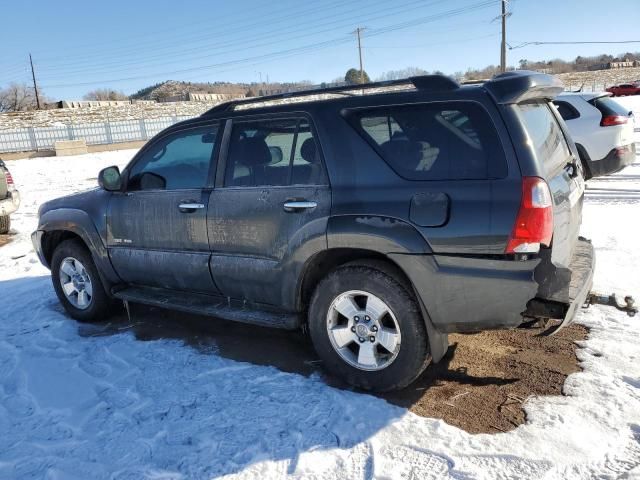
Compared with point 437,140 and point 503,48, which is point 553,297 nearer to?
point 437,140

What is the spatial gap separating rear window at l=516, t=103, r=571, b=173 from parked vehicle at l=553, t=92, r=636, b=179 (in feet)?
18.4

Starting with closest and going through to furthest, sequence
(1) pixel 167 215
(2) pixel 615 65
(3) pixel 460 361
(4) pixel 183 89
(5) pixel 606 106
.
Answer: (3) pixel 460 361 < (1) pixel 167 215 < (5) pixel 606 106 < (2) pixel 615 65 < (4) pixel 183 89

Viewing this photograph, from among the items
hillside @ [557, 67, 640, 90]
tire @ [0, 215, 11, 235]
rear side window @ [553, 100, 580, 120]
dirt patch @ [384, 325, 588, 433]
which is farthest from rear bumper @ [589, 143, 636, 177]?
hillside @ [557, 67, 640, 90]

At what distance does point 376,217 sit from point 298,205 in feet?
1.89

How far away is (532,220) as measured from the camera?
2836 millimetres

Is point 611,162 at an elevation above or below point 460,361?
above

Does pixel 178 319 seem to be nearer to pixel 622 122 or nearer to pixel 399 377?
pixel 399 377

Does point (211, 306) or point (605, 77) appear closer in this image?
point (211, 306)

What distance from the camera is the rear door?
298 cm

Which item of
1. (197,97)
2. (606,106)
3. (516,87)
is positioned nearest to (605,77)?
(197,97)

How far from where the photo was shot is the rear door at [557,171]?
117 inches

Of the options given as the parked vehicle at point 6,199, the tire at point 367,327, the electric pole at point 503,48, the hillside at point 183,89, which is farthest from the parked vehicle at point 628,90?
the hillside at point 183,89

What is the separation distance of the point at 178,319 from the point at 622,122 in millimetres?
7811

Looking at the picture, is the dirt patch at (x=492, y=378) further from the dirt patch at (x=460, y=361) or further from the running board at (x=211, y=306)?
the running board at (x=211, y=306)
